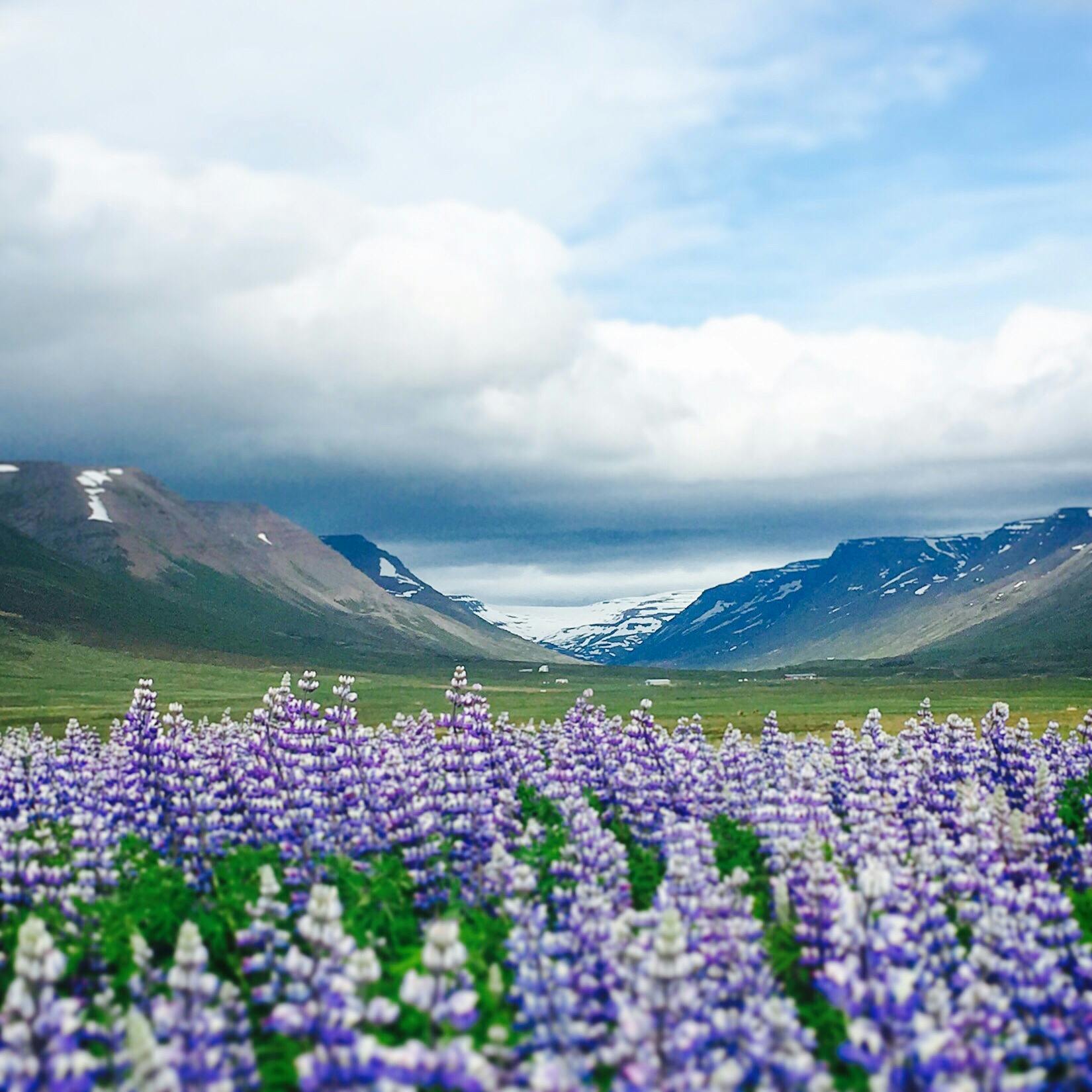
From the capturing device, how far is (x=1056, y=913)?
11148 millimetres

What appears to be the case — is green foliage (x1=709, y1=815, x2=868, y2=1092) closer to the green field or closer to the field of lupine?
the field of lupine

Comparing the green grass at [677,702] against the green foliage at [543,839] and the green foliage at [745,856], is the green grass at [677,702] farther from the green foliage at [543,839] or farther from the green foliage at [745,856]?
the green foliage at [745,856]

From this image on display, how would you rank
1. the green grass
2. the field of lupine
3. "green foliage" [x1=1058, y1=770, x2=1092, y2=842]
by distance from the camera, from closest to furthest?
the field of lupine → "green foliage" [x1=1058, y1=770, x2=1092, y2=842] → the green grass

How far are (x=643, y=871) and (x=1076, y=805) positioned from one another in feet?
33.8

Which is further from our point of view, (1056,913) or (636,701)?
(636,701)

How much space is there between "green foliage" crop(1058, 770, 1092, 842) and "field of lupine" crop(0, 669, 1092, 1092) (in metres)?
0.10

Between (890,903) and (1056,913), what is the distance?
5.91ft

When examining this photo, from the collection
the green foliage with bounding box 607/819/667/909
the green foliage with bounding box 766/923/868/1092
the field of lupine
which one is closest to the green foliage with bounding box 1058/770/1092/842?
the field of lupine

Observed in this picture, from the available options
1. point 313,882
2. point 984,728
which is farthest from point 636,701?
point 313,882

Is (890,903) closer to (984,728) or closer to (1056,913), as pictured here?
(1056,913)

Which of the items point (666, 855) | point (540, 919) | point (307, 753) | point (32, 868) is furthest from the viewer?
point (307, 753)

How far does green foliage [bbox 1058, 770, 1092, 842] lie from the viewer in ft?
61.6

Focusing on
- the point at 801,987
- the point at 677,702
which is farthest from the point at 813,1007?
the point at 677,702

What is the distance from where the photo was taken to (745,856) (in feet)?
48.2
